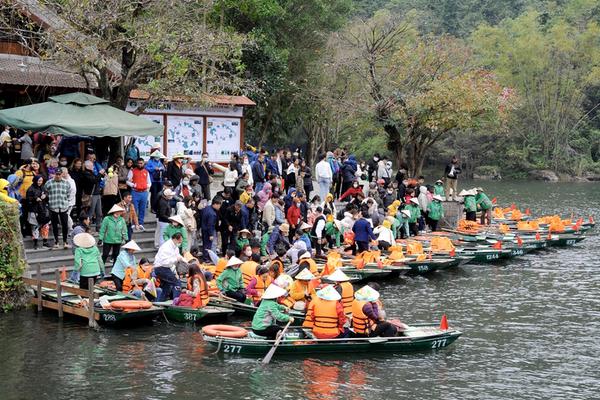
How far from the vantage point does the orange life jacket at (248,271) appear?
20344mm

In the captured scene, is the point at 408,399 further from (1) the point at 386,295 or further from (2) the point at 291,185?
(2) the point at 291,185

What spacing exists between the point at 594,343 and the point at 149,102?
15268mm

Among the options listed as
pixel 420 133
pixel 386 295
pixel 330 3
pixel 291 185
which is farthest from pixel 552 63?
pixel 386 295

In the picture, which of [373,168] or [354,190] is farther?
[373,168]

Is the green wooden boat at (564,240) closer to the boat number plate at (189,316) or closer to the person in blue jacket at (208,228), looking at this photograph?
the person in blue jacket at (208,228)

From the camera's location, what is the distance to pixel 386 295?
920 inches

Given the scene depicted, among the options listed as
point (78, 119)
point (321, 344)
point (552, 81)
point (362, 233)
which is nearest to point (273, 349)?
point (321, 344)

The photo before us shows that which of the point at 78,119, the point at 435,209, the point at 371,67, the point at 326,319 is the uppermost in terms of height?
the point at 371,67

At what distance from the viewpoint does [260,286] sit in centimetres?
1991

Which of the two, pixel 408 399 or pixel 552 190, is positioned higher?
pixel 552 190

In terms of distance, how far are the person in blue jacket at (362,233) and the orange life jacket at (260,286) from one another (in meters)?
6.85

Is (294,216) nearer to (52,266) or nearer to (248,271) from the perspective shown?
(248,271)

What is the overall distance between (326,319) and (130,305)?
4.39 metres

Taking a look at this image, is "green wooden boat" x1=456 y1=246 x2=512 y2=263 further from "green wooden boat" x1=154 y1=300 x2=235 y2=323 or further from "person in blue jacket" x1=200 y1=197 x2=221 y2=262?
"green wooden boat" x1=154 y1=300 x2=235 y2=323
